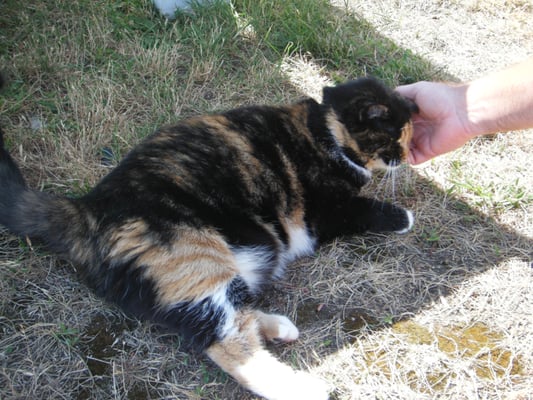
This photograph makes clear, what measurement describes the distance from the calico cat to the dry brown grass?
0.12 m

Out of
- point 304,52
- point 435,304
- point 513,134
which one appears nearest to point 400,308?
point 435,304

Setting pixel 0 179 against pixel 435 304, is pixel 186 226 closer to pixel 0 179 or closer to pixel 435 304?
pixel 0 179

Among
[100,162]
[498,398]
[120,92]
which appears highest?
[120,92]

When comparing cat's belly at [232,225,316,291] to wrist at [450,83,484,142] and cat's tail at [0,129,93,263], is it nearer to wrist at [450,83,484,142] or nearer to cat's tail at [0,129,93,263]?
cat's tail at [0,129,93,263]

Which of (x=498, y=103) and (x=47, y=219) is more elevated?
(x=498, y=103)

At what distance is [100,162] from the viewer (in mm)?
Answer: 2570

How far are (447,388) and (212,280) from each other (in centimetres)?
97

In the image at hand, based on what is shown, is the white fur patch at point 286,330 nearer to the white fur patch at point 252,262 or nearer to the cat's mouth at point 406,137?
the white fur patch at point 252,262

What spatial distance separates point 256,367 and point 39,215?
3.49 feet

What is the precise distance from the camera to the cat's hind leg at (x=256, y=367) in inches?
67.3

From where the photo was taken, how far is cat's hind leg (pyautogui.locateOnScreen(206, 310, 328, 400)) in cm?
171

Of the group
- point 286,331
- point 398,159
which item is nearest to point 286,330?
point 286,331

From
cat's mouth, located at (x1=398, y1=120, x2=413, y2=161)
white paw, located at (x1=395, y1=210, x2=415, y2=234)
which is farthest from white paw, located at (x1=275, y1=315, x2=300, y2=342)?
cat's mouth, located at (x1=398, y1=120, x2=413, y2=161)

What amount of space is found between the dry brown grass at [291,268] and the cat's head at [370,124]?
1.08 ft
